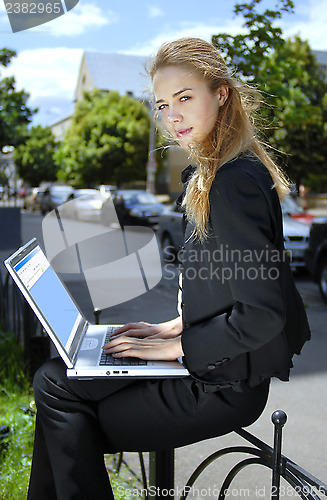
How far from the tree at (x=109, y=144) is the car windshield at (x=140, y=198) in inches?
580

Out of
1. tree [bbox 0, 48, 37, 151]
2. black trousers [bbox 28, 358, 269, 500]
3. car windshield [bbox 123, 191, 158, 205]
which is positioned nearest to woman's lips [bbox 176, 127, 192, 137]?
black trousers [bbox 28, 358, 269, 500]

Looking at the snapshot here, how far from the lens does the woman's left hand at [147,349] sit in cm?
150

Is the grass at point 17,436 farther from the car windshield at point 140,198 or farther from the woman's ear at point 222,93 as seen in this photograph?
the car windshield at point 140,198

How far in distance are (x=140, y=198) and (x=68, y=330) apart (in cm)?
1887

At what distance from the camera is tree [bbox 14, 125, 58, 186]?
55.6 m

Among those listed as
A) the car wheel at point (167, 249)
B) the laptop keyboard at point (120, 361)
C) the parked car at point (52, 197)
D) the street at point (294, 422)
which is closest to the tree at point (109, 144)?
the parked car at point (52, 197)

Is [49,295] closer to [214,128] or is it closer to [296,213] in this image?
[214,128]

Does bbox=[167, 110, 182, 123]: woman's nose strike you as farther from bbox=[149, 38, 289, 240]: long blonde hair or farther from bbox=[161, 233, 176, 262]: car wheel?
bbox=[161, 233, 176, 262]: car wheel

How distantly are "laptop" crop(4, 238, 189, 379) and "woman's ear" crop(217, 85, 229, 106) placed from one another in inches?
28.2

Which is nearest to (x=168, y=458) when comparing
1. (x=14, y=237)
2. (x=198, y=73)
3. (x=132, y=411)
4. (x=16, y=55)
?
(x=132, y=411)

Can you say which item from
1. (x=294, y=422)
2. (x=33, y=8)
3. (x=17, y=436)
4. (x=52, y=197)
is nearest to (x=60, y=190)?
(x=52, y=197)

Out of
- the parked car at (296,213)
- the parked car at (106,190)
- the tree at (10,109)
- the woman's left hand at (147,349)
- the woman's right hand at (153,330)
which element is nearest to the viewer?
the woman's left hand at (147,349)

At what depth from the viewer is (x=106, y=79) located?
174ft

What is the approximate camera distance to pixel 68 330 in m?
1.69
